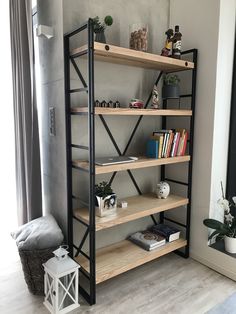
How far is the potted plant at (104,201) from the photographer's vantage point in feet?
6.40

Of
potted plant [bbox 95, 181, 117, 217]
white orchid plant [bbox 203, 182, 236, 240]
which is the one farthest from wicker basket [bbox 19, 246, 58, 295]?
white orchid plant [bbox 203, 182, 236, 240]

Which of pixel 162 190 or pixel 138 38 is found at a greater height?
pixel 138 38

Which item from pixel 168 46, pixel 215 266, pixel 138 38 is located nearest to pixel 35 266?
pixel 215 266

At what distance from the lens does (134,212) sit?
2.10 metres

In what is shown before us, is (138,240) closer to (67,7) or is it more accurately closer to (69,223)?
(69,223)

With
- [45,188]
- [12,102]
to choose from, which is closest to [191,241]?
[45,188]

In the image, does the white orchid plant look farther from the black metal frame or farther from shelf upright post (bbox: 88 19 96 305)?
shelf upright post (bbox: 88 19 96 305)

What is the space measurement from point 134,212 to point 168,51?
1.37 meters

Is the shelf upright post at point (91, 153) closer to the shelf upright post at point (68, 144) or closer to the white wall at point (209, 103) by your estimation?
the shelf upright post at point (68, 144)

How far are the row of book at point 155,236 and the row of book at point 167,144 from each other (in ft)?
2.45

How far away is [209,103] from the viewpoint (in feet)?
7.56

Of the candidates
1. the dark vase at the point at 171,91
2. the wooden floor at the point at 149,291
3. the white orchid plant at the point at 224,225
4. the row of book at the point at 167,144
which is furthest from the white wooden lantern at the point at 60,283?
the dark vase at the point at 171,91

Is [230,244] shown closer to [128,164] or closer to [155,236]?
[155,236]

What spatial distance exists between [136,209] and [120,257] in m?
0.42
